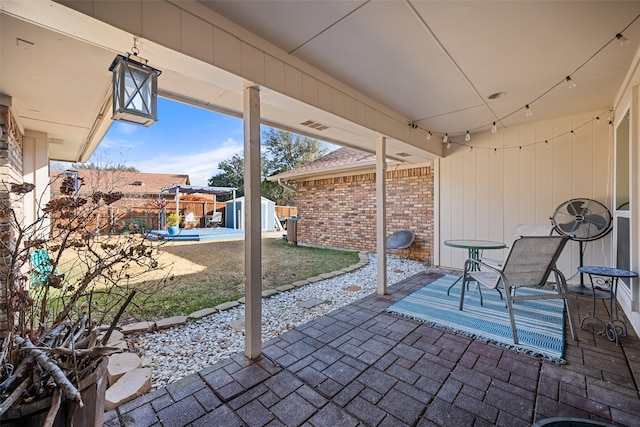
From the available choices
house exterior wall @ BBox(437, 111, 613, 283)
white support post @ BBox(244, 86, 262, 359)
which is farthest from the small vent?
house exterior wall @ BBox(437, 111, 613, 283)

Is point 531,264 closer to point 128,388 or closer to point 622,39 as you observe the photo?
point 622,39

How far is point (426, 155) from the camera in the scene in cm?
545

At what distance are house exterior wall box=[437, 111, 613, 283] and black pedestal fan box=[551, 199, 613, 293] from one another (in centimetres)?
38

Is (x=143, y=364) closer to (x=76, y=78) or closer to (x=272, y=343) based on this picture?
(x=272, y=343)

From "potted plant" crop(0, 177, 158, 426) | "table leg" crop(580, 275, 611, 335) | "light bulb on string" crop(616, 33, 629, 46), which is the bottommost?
"table leg" crop(580, 275, 611, 335)

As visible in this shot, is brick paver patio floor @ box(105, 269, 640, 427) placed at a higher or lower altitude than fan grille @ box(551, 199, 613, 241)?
lower

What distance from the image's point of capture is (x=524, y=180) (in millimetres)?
→ 4762

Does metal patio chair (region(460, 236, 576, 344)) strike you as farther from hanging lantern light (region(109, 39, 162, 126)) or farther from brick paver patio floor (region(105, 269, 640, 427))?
hanging lantern light (region(109, 39, 162, 126))

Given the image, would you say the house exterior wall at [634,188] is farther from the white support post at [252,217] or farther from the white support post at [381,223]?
the white support post at [252,217]

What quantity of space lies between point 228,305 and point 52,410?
105 inches

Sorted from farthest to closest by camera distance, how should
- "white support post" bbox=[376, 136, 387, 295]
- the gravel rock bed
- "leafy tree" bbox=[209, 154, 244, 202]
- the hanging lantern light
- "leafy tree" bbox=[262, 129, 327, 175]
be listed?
"leafy tree" bbox=[209, 154, 244, 202]
"leafy tree" bbox=[262, 129, 327, 175]
"white support post" bbox=[376, 136, 387, 295]
the gravel rock bed
the hanging lantern light

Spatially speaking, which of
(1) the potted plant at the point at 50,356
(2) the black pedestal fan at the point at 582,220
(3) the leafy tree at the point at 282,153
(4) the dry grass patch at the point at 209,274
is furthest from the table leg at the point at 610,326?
(3) the leafy tree at the point at 282,153

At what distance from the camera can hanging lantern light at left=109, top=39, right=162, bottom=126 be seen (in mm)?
1688

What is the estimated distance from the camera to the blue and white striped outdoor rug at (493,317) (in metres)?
2.55
